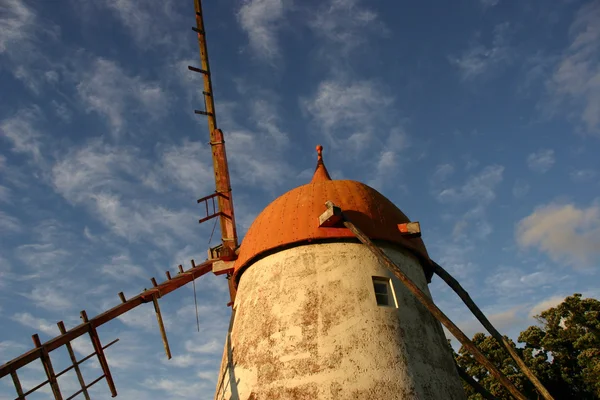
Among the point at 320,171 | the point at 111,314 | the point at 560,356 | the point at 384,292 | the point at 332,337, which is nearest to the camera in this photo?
the point at 332,337

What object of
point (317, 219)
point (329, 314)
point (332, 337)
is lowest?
point (332, 337)

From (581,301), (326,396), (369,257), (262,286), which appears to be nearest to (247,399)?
(326,396)

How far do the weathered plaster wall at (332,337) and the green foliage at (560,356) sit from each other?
12.7 meters

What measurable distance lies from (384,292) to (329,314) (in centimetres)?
145

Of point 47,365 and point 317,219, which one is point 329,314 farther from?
point 47,365

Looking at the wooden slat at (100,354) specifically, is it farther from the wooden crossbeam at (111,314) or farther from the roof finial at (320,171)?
the roof finial at (320,171)

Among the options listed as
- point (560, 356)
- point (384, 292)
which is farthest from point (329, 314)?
point (560, 356)

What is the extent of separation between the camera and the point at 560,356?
2188 centimetres

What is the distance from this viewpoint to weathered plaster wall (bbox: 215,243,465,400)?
28.7 ft

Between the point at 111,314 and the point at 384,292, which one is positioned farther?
the point at 111,314

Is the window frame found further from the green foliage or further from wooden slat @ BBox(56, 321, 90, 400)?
the green foliage

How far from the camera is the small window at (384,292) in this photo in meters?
9.98

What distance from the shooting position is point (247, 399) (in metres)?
9.32

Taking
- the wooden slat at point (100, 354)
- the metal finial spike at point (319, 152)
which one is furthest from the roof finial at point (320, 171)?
the wooden slat at point (100, 354)
